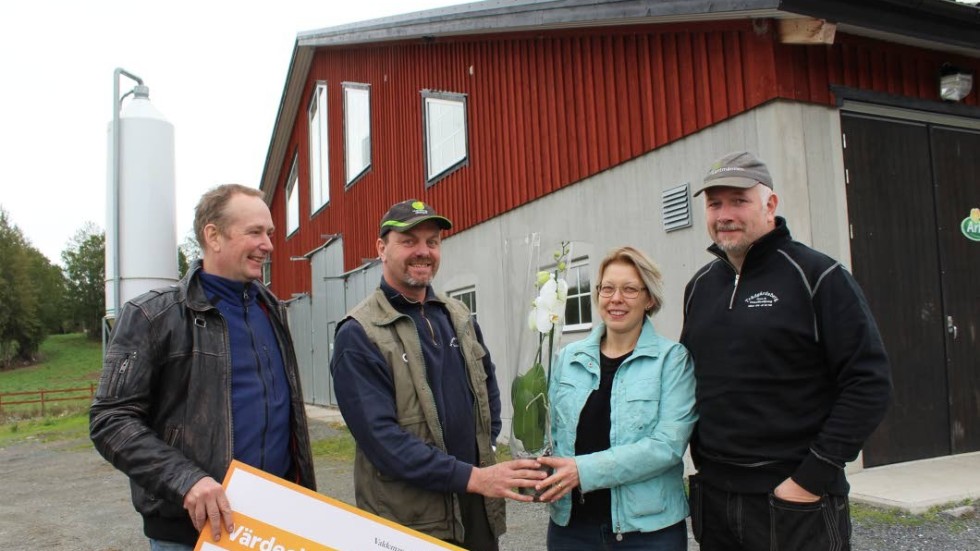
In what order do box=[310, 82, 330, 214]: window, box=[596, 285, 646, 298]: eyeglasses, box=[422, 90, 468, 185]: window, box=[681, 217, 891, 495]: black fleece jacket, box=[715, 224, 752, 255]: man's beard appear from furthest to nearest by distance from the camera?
box=[310, 82, 330, 214]: window → box=[422, 90, 468, 185]: window → box=[596, 285, 646, 298]: eyeglasses → box=[715, 224, 752, 255]: man's beard → box=[681, 217, 891, 495]: black fleece jacket

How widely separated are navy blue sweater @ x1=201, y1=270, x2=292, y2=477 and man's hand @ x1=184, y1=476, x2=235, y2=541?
0.25m

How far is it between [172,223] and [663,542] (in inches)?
135

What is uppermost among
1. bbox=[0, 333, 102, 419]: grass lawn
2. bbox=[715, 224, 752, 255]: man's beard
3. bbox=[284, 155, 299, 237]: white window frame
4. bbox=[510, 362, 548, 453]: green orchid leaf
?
bbox=[284, 155, 299, 237]: white window frame

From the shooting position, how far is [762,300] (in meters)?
2.25

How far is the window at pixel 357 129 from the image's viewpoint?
13.5m

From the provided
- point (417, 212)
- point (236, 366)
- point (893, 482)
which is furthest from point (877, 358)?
point (893, 482)

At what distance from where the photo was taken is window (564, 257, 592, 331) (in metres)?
7.24

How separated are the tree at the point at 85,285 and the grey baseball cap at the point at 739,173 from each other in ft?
252

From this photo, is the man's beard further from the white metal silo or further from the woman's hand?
the white metal silo

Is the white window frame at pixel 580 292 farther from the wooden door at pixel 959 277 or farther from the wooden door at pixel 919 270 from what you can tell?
the wooden door at pixel 959 277

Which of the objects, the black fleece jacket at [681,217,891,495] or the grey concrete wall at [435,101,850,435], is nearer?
the black fleece jacket at [681,217,891,495]

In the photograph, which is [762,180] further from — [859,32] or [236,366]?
[859,32]

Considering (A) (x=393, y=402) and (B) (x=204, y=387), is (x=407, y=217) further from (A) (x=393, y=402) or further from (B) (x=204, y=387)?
(B) (x=204, y=387)

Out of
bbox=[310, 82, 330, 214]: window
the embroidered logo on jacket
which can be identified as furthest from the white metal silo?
bbox=[310, 82, 330, 214]: window
